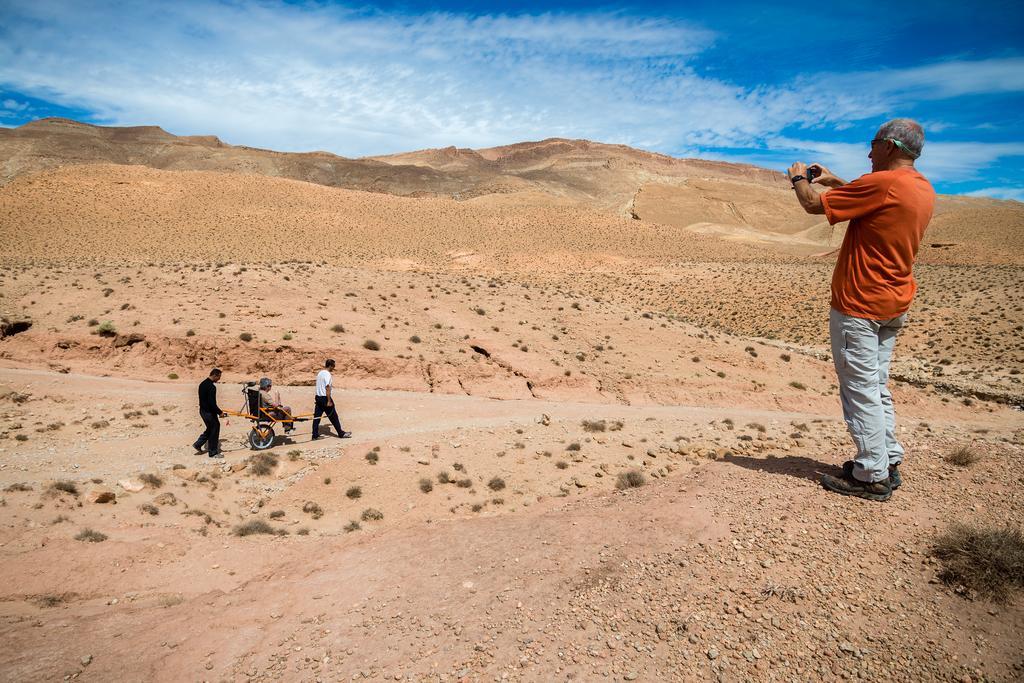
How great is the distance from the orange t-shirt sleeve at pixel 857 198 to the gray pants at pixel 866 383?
0.90 meters

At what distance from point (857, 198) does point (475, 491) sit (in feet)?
21.0

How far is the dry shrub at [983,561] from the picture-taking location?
146 inches

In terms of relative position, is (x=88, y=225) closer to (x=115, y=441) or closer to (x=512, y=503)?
(x=115, y=441)

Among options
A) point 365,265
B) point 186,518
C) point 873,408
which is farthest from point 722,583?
point 365,265

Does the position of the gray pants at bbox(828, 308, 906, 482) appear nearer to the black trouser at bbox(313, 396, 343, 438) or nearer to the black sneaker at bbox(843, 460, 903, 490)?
the black sneaker at bbox(843, 460, 903, 490)

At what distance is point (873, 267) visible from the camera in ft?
16.0

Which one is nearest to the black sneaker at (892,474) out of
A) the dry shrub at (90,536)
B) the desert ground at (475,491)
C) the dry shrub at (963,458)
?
the desert ground at (475,491)

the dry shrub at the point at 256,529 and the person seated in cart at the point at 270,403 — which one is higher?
the person seated in cart at the point at 270,403

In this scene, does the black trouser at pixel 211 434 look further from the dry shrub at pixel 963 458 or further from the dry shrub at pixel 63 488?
the dry shrub at pixel 963 458

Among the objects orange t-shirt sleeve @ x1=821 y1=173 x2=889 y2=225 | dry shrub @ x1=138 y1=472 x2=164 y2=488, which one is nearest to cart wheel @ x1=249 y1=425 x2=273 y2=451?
dry shrub @ x1=138 y1=472 x2=164 y2=488

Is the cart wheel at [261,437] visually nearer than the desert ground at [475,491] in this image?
No

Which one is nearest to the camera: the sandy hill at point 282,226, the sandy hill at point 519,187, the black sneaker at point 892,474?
the black sneaker at point 892,474

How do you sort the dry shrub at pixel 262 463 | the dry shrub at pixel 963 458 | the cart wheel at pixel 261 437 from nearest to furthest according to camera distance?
the dry shrub at pixel 963 458
the dry shrub at pixel 262 463
the cart wheel at pixel 261 437

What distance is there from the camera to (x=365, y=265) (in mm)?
41875
